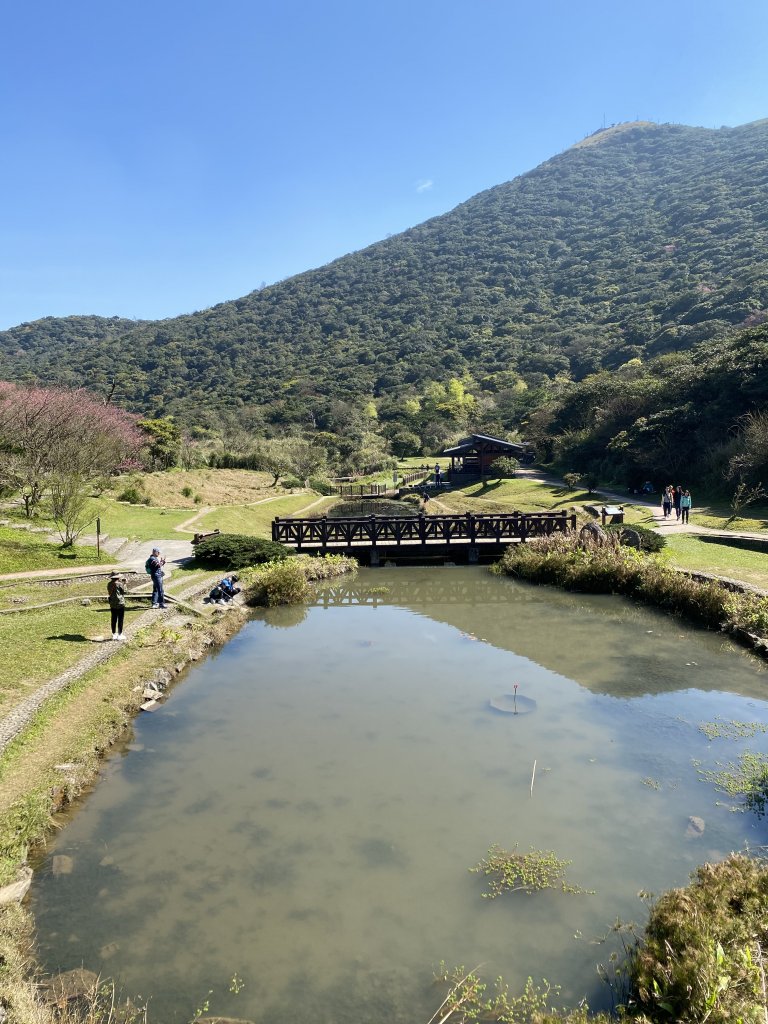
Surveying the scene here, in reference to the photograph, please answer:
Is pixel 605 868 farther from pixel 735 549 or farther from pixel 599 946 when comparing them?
pixel 735 549

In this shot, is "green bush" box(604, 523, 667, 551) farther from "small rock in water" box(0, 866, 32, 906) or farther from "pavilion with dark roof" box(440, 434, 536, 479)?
"pavilion with dark roof" box(440, 434, 536, 479)

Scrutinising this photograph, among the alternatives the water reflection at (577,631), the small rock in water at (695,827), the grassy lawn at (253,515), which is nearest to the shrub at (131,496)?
the grassy lawn at (253,515)

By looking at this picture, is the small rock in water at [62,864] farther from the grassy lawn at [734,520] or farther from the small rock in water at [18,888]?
the grassy lawn at [734,520]

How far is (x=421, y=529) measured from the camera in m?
27.0

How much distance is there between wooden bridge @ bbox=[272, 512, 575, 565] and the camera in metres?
26.5

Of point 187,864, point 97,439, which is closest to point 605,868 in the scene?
point 187,864

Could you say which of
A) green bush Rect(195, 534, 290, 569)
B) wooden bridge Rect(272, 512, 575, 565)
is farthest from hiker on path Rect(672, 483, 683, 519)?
green bush Rect(195, 534, 290, 569)

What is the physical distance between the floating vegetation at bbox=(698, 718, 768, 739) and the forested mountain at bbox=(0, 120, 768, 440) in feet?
205

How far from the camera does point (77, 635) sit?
46.7ft

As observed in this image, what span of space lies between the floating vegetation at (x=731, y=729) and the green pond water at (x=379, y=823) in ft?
0.95

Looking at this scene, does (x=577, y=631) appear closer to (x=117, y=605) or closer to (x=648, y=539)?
(x=648, y=539)

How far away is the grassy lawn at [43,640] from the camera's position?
1139 centimetres

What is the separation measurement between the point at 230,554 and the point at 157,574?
5.81 meters

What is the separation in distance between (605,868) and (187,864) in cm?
495
